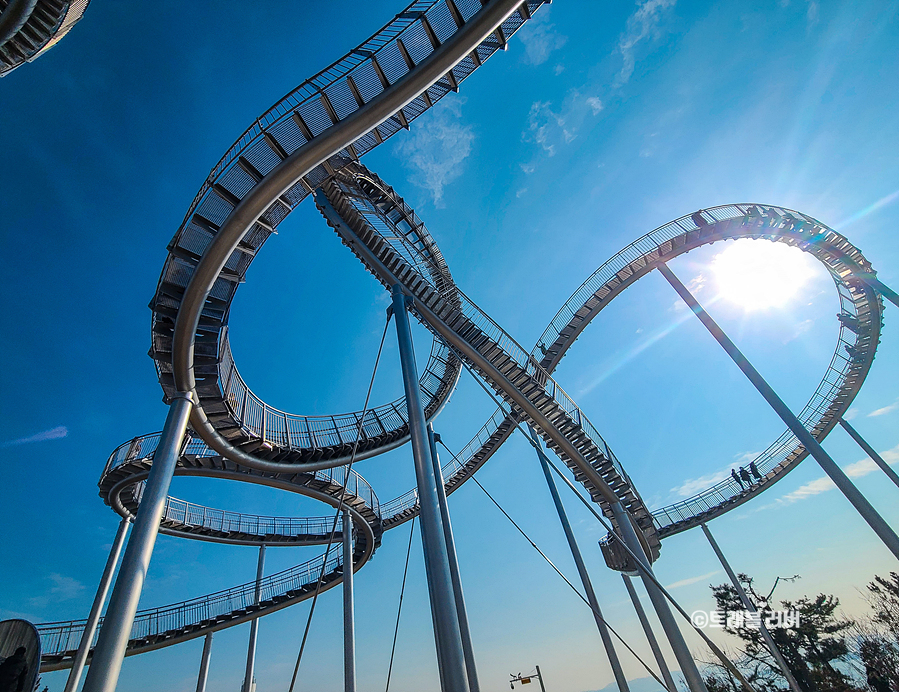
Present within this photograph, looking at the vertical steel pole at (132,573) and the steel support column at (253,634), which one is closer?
the vertical steel pole at (132,573)

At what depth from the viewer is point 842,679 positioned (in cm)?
1612

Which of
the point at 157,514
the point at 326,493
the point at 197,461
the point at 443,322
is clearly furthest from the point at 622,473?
the point at 197,461

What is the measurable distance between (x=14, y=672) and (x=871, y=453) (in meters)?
24.4

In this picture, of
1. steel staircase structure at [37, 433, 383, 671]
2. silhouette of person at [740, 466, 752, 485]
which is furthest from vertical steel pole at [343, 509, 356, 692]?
silhouette of person at [740, 466, 752, 485]

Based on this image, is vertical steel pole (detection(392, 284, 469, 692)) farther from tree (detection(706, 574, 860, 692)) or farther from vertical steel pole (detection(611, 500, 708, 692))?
tree (detection(706, 574, 860, 692))

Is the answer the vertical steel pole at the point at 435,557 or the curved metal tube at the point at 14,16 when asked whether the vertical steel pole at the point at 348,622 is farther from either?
the curved metal tube at the point at 14,16

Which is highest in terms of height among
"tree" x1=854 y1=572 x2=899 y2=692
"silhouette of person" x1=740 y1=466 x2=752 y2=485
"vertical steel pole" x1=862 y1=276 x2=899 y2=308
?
"vertical steel pole" x1=862 y1=276 x2=899 y2=308

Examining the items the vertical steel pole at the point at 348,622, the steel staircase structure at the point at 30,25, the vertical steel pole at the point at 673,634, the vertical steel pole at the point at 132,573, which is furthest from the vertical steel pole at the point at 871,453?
the steel staircase structure at the point at 30,25

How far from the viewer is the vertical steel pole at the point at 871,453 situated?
49.5ft

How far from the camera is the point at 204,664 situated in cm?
1569

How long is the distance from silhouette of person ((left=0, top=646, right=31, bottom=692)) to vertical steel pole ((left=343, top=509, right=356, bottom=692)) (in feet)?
25.3

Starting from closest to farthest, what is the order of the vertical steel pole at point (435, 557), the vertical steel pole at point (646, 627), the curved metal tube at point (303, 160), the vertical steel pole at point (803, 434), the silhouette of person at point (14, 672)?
1. the silhouette of person at point (14, 672)
2. the vertical steel pole at point (435, 557)
3. the curved metal tube at point (303, 160)
4. the vertical steel pole at point (803, 434)
5. the vertical steel pole at point (646, 627)

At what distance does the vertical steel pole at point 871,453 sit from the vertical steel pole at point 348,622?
19416 millimetres

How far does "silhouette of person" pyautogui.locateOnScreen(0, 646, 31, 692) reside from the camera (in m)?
5.29
